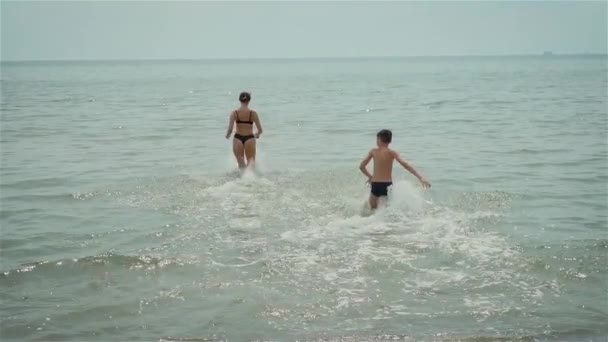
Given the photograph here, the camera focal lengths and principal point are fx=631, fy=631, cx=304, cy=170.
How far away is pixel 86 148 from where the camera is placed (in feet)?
59.3

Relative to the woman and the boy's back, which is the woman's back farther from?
the boy's back

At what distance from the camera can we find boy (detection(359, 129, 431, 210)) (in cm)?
899

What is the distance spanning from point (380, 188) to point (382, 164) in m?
0.39

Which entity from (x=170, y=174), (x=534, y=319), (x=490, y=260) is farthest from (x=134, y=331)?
(x=170, y=174)

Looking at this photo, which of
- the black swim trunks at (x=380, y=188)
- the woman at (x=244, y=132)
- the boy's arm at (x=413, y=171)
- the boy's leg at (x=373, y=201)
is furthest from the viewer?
the woman at (x=244, y=132)

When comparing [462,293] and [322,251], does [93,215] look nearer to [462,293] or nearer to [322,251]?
[322,251]

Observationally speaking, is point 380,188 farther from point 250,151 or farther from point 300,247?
point 250,151

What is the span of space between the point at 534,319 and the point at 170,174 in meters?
9.27

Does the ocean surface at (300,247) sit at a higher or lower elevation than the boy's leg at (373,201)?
lower

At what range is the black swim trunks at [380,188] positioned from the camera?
364 inches

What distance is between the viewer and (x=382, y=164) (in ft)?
29.8

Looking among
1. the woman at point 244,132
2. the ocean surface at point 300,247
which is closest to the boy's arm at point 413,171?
the ocean surface at point 300,247

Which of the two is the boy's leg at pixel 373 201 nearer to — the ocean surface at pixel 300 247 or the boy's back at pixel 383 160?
the ocean surface at pixel 300 247

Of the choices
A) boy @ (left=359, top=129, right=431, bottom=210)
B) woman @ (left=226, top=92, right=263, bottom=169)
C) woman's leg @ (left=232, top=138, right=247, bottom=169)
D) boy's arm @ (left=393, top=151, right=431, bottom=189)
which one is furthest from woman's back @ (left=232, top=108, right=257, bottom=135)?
boy's arm @ (left=393, top=151, right=431, bottom=189)
